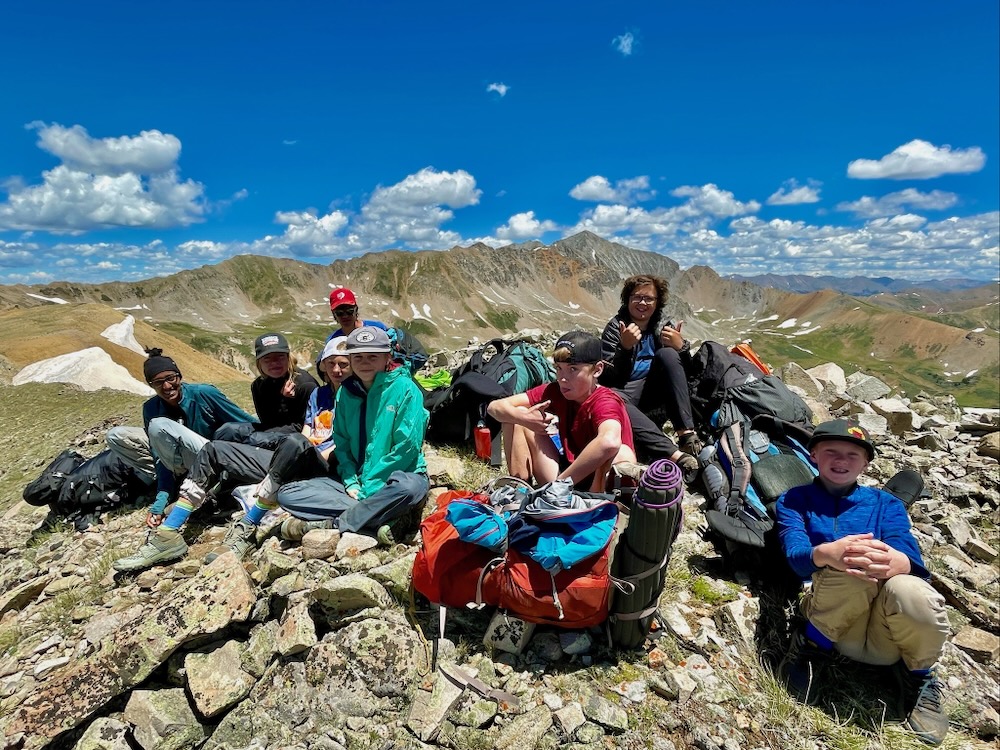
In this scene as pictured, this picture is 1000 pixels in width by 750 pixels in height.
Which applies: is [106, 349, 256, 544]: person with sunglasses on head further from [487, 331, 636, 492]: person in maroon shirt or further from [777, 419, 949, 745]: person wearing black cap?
[777, 419, 949, 745]: person wearing black cap

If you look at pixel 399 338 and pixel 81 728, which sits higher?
pixel 399 338

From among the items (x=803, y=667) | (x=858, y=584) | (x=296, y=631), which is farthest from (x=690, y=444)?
(x=296, y=631)

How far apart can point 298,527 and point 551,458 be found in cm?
314

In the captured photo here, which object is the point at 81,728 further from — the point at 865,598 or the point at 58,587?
the point at 865,598

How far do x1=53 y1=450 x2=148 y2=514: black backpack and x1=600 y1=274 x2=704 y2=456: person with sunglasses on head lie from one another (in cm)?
867

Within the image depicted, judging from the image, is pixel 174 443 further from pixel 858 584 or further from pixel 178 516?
pixel 858 584

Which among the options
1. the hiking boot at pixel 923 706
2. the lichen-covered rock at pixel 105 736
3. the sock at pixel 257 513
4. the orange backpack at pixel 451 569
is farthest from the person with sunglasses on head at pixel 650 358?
the lichen-covered rock at pixel 105 736

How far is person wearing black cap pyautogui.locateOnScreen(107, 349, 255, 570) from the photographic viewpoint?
697cm

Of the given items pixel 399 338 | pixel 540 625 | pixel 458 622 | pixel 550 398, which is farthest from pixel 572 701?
pixel 399 338

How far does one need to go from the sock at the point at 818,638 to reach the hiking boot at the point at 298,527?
5.23 m

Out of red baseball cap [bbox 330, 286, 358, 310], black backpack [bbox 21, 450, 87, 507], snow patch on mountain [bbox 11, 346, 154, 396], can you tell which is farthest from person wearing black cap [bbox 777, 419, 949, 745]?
snow patch on mountain [bbox 11, 346, 154, 396]

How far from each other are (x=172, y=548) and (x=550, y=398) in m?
5.20

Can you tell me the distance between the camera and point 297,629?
4.47 metres

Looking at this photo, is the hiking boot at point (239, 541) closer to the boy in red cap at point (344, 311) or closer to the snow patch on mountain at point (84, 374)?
the boy in red cap at point (344, 311)
